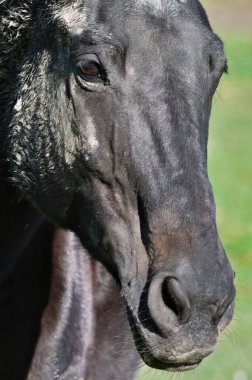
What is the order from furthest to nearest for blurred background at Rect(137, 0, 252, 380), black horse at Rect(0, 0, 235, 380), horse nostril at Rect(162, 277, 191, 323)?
blurred background at Rect(137, 0, 252, 380) → black horse at Rect(0, 0, 235, 380) → horse nostril at Rect(162, 277, 191, 323)

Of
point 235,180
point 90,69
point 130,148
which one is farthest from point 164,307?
point 235,180

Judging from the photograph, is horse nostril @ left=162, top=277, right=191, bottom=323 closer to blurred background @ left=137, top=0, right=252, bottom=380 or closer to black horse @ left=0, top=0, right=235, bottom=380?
black horse @ left=0, top=0, right=235, bottom=380

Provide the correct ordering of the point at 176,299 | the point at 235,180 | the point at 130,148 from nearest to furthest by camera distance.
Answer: the point at 176,299 < the point at 130,148 < the point at 235,180

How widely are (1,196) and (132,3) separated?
119 cm

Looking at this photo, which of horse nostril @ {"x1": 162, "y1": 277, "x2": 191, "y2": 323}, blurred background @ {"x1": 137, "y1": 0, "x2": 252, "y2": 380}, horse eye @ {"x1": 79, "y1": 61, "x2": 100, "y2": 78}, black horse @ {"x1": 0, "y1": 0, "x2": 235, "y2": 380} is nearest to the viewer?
horse nostril @ {"x1": 162, "y1": 277, "x2": 191, "y2": 323}

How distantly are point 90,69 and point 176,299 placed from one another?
3.47 ft

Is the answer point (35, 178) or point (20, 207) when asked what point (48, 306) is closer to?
point (20, 207)

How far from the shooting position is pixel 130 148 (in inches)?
187

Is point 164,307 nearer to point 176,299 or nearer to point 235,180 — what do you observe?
point 176,299

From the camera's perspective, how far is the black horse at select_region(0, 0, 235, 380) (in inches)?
177

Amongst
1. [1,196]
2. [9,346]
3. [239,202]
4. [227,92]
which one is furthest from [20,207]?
[227,92]

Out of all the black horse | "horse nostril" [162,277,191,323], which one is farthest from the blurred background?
"horse nostril" [162,277,191,323]

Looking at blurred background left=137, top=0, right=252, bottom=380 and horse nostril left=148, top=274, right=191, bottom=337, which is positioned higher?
horse nostril left=148, top=274, right=191, bottom=337

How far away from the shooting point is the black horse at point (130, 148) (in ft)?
14.8
